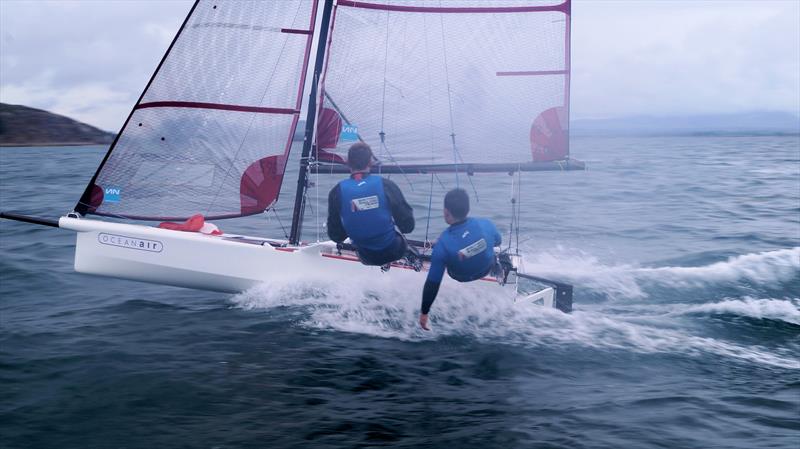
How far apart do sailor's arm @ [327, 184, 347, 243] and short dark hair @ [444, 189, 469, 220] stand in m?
1.07

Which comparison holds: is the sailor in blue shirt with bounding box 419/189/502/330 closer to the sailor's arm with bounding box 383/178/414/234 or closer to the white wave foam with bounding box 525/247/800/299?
the sailor's arm with bounding box 383/178/414/234

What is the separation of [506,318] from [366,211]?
1.82 metres

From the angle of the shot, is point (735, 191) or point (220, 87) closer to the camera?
point (220, 87)

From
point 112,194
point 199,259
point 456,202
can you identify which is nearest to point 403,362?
point 456,202

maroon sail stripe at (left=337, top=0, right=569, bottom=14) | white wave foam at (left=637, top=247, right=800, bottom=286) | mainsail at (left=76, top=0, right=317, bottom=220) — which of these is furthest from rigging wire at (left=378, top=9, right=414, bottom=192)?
white wave foam at (left=637, top=247, right=800, bottom=286)

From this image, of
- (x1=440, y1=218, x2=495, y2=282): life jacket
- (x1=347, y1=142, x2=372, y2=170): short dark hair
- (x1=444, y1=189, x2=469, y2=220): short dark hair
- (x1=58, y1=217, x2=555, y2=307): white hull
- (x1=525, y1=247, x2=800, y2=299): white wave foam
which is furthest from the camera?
(x1=525, y1=247, x2=800, y2=299): white wave foam

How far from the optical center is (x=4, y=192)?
20594mm

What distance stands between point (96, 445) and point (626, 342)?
458 cm

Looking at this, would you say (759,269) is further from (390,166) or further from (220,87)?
(220,87)

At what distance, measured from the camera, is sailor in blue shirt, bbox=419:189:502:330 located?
5996mm

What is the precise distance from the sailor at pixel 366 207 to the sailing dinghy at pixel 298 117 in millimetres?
704

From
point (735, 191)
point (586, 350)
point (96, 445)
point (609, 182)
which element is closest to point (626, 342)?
point (586, 350)

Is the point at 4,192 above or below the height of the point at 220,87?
below

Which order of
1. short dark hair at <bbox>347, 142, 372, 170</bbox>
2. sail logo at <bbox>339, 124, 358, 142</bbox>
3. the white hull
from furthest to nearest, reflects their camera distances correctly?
sail logo at <bbox>339, 124, 358, 142</bbox> < the white hull < short dark hair at <bbox>347, 142, 372, 170</bbox>
